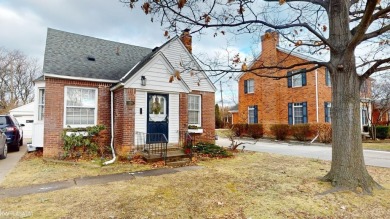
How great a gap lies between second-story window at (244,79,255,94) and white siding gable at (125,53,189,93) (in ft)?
47.7

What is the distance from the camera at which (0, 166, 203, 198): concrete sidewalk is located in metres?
5.30

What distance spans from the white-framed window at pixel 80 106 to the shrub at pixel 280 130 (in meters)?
14.6

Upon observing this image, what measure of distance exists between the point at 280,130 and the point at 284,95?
152 inches

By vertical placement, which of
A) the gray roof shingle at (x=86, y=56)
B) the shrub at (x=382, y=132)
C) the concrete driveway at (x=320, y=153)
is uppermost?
the gray roof shingle at (x=86, y=56)

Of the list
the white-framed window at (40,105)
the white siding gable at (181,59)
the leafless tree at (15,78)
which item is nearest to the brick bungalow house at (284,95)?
the white siding gable at (181,59)

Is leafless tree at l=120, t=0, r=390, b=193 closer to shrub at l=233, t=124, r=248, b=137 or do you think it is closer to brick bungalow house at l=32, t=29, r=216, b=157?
brick bungalow house at l=32, t=29, r=216, b=157

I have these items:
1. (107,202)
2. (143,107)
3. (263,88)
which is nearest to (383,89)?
(263,88)

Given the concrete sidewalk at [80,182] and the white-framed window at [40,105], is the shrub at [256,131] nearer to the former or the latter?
the concrete sidewalk at [80,182]

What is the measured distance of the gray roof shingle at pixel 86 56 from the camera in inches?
393

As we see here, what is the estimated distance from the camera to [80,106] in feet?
32.7

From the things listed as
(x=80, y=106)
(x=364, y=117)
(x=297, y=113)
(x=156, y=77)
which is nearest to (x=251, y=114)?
(x=297, y=113)

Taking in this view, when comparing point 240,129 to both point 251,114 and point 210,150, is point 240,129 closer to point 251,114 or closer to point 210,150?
point 251,114

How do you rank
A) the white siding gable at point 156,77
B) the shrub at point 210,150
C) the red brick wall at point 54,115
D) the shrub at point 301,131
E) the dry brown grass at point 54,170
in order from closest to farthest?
1. the dry brown grass at point 54,170
2. the red brick wall at point 54,115
3. the white siding gable at point 156,77
4. the shrub at point 210,150
5. the shrub at point 301,131

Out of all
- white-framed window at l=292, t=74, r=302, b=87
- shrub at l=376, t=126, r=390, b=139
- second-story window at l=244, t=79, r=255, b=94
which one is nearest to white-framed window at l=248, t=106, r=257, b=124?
second-story window at l=244, t=79, r=255, b=94
